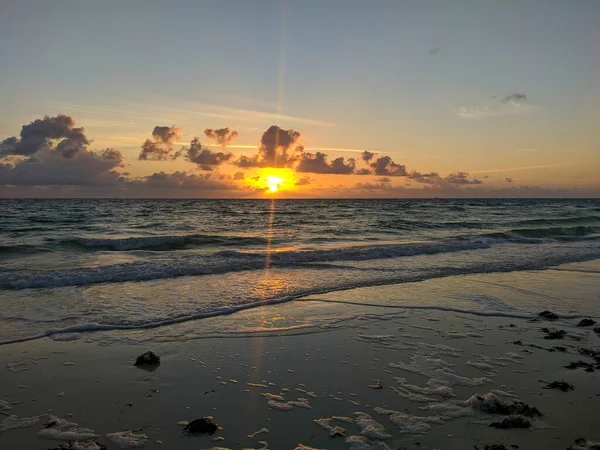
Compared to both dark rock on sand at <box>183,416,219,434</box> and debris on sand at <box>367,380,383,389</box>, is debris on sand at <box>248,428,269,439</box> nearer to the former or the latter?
dark rock on sand at <box>183,416,219,434</box>

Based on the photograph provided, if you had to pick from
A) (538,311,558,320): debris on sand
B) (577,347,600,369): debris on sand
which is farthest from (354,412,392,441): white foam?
(538,311,558,320): debris on sand

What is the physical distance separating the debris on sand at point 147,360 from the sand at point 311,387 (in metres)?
0.17

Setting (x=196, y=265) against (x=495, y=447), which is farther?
(x=196, y=265)

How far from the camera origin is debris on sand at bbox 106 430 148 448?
168 inches

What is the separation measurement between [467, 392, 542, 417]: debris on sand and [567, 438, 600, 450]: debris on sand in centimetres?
57

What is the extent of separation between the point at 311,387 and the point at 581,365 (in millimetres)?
4188

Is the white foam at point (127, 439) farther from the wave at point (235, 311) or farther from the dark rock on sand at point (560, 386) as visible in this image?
the dark rock on sand at point (560, 386)

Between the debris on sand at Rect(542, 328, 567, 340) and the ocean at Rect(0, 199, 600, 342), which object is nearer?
the debris on sand at Rect(542, 328, 567, 340)

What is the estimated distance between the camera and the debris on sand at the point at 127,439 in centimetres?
428

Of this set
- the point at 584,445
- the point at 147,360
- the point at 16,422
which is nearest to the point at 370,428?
the point at 584,445

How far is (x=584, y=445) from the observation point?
4.16 metres

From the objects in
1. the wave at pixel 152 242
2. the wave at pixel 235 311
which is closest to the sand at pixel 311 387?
the wave at pixel 235 311

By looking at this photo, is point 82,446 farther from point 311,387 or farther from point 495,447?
point 495,447

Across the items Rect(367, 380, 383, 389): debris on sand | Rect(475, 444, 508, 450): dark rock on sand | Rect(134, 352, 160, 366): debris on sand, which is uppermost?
Rect(475, 444, 508, 450): dark rock on sand
